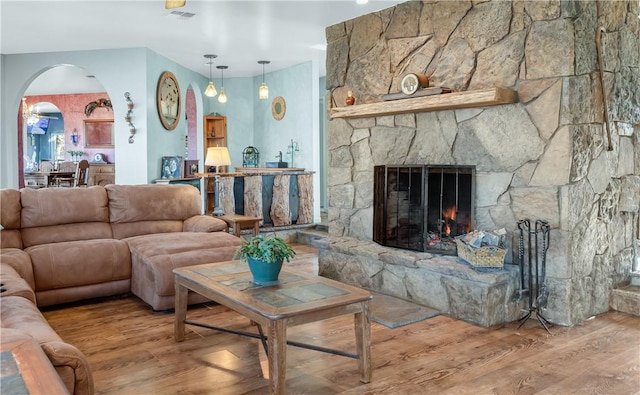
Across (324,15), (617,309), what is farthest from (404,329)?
(324,15)

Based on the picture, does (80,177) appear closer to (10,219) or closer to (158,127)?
(158,127)

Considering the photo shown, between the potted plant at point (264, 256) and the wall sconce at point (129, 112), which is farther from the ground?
the wall sconce at point (129, 112)

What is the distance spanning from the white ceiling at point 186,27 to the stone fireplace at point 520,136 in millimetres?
948

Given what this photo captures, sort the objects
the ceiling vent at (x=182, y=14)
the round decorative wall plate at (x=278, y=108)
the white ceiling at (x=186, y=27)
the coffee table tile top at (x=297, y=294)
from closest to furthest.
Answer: the coffee table tile top at (x=297, y=294), the white ceiling at (x=186, y=27), the ceiling vent at (x=182, y=14), the round decorative wall plate at (x=278, y=108)

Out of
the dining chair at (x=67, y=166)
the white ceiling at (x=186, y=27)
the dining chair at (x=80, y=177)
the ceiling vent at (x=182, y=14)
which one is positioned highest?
the white ceiling at (x=186, y=27)

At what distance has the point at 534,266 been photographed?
3627 mm

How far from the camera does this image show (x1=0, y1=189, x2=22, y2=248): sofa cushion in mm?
3943

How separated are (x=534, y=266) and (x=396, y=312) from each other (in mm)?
1042

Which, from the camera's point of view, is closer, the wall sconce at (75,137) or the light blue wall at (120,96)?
the light blue wall at (120,96)

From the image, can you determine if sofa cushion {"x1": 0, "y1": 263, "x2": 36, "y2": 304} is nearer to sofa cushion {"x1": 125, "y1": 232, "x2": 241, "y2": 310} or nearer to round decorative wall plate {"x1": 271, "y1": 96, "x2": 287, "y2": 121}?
sofa cushion {"x1": 125, "y1": 232, "x2": 241, "y2": 310}

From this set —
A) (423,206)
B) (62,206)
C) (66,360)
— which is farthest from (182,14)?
(66,360)

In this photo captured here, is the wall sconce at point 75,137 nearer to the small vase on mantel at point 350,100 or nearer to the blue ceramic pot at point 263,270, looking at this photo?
the small vase on mantel at point 350,100

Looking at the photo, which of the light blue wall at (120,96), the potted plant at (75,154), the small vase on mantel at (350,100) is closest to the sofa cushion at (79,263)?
the small vase on mantel at (350,100)

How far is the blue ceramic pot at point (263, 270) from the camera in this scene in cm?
272
